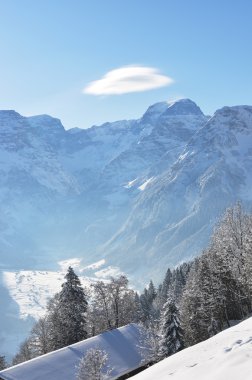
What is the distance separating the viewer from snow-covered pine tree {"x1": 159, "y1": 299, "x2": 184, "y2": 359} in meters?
54.4

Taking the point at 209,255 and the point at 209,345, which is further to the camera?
the point at 209,255

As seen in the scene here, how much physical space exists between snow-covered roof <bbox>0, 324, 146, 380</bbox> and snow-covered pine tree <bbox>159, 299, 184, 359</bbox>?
331cm

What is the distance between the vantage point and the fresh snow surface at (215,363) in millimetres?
18500

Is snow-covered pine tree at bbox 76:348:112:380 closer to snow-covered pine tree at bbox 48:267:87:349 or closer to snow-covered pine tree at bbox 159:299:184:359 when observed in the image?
snow-covered pine tree at bbox 159:299:184:359

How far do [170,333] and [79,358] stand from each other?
9.78 meters

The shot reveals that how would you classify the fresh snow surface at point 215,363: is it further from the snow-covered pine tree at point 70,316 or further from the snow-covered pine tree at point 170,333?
the snow-covered pine tree at point 70,316

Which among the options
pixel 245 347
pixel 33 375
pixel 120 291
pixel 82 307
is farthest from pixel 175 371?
pixel 120 291

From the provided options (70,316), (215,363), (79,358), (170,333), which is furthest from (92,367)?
(70,316)

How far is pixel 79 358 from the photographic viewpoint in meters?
54.3

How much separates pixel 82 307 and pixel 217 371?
54.3 meters

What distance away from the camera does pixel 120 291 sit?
78.8 m

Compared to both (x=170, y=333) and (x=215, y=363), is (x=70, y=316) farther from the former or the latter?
(x=215, y=363)

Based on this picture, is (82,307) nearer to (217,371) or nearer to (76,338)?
(76,338)

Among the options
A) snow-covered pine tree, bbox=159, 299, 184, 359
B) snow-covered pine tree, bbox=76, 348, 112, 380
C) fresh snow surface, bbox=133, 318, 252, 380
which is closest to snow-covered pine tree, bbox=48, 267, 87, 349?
snow-covered pine tree, bbox=159, 299, 184, 359
